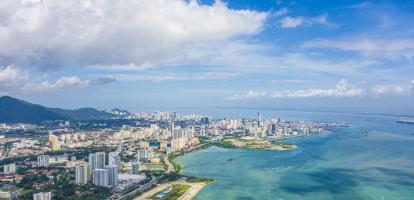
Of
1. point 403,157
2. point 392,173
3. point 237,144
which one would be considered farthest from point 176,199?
point 237,144

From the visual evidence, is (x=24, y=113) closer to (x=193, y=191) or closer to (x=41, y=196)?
(x=41, y=196)

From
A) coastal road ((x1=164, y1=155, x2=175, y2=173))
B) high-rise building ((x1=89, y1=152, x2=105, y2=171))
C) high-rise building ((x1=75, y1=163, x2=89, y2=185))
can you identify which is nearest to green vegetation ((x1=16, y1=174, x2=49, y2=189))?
high-rise building ((x1=75, y1=163, x2=89, y2=185))

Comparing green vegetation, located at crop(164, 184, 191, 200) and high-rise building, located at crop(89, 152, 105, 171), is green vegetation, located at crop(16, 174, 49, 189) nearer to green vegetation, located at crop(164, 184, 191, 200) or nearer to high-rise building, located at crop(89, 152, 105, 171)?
high-rise building, located at crop(89, 152, 105, 171)

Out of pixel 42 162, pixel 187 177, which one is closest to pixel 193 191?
pixel 187 177

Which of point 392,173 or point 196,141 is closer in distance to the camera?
point 392,173

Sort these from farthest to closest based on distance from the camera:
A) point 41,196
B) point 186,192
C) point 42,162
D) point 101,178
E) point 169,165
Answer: point 169,165
point 42,162
point 101,178
point 186,192
point 41,196

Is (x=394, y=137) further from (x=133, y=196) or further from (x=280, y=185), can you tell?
(x=133, y=196)
